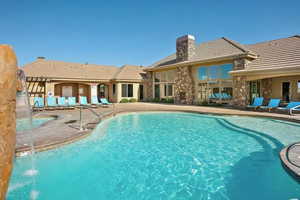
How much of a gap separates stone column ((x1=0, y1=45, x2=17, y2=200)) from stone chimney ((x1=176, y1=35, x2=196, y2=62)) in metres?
19.7

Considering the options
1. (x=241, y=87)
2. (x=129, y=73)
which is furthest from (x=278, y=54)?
(x=129, y=73)

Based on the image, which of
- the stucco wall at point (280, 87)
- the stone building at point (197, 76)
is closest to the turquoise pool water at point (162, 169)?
the stone building at point (197, 76)

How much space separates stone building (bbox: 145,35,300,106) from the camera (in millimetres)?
14359

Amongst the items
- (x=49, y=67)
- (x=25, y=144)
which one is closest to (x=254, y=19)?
(x=25, y=144)

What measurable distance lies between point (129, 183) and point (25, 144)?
370 centimetres

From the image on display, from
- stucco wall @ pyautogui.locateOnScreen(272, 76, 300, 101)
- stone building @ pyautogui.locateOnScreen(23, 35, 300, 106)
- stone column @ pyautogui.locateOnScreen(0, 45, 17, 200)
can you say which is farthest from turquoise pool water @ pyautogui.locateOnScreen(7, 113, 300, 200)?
stucco wall @ pyautogui.locateOnScreen(272, 76, 300, 101)

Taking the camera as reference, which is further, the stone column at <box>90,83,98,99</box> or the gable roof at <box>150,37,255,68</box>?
the stone column at <box>90,83,98,99</box>

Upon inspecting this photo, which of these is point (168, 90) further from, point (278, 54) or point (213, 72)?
point (278, 54)

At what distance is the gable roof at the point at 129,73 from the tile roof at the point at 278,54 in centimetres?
1409

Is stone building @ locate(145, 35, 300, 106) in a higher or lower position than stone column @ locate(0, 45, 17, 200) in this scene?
higher

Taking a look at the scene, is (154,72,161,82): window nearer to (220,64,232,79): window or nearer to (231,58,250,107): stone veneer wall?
(220,64,232,79): window

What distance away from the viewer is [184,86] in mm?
19516

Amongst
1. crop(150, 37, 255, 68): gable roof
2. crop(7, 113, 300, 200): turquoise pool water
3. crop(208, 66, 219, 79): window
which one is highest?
crop(150, 37, 255, 68): gable roof

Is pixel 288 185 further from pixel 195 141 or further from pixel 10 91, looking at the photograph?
pixel 10 91
